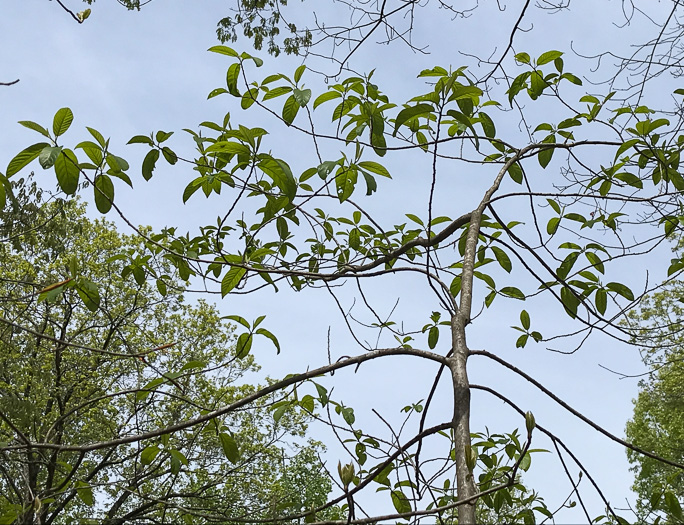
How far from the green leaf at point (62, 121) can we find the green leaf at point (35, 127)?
2cm

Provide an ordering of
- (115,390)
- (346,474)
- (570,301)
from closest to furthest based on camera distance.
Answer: (346,474) < (570,301) < (115,390)

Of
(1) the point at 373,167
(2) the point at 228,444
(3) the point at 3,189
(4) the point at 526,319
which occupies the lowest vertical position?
(2) the point at 228,444

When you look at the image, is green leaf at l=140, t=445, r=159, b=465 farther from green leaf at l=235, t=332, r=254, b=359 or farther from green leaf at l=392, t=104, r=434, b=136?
green leaf at l=392, t=104, r=434, b=136

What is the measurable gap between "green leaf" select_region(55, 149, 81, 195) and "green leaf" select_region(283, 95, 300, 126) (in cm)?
73

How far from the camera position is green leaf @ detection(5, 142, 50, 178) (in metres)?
1.31

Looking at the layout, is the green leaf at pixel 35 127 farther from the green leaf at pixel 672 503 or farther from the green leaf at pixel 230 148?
the green leaf at pixel 672 503

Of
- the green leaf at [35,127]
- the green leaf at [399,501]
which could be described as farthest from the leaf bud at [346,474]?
the green leaf at [399,501]

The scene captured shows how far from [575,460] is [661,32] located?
2.08 m

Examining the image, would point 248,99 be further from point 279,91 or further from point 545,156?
point 545,156

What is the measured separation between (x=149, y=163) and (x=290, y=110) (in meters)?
0.50

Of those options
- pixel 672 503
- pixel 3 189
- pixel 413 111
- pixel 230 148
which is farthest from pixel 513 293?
pixel 3 189

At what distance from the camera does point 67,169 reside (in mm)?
1336

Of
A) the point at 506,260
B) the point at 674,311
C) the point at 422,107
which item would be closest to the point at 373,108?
the point at 422,107

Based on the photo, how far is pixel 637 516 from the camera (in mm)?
2248
